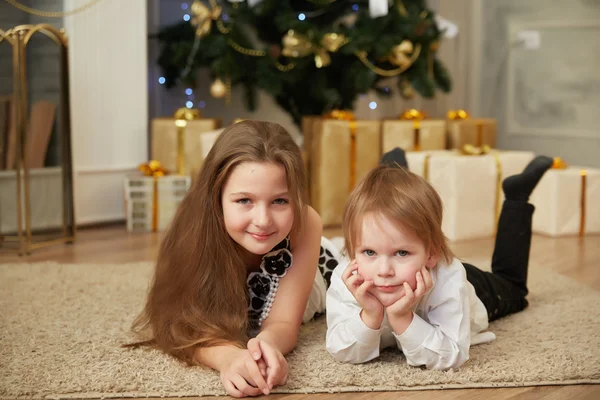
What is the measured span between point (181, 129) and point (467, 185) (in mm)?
1143

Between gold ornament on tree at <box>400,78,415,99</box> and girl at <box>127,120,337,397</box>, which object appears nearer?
girl at <box>127,120,337,397</box>

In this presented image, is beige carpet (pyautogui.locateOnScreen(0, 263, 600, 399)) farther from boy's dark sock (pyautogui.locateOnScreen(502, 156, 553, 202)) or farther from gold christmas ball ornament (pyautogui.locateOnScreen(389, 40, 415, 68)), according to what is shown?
gold christmas ball ornament (pyautogui.locateOnScreen(389, 40, 415, 68))

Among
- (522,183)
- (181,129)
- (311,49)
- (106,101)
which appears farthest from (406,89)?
(522,183)

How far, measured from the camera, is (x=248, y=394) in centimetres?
119

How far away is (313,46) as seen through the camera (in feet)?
9.30

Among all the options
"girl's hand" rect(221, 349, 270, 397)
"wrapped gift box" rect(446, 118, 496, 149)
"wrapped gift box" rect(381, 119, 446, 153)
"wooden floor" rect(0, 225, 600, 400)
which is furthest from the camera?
"wrapped gift box" rect(446, 118, 496, 149)

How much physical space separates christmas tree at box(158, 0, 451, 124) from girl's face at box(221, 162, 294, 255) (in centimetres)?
159

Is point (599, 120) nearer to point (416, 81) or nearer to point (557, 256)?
point (416, 81)

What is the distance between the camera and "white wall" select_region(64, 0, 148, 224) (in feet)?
9.32

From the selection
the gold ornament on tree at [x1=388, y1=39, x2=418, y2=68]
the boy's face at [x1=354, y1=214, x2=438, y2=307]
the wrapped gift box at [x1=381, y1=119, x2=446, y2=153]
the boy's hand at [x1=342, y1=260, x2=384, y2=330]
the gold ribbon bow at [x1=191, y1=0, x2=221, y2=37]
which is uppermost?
the gold ribbon bow at [x1=191, y1=0, x2=221, y2=37]

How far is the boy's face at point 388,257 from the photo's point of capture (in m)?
1.23

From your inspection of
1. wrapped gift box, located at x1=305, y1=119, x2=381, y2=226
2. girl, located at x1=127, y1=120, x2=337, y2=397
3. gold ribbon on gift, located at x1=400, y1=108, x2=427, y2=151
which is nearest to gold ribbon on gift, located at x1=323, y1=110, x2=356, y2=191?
wrapped gift box, located at x1=305, y1=119, x2=381, y2=226

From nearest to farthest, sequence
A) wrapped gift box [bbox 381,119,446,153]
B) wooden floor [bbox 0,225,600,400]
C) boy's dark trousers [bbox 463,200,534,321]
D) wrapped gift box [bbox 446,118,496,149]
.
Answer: boy's dark trousers [bbox 463,200,534,321] → wooden floor [bbox 0,225,600,400] → wrapped gift box [bbox 381,119,446,153] → wrapped gift box [bbox 446,118,496,149]

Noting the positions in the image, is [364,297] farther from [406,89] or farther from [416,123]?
[406,89]
